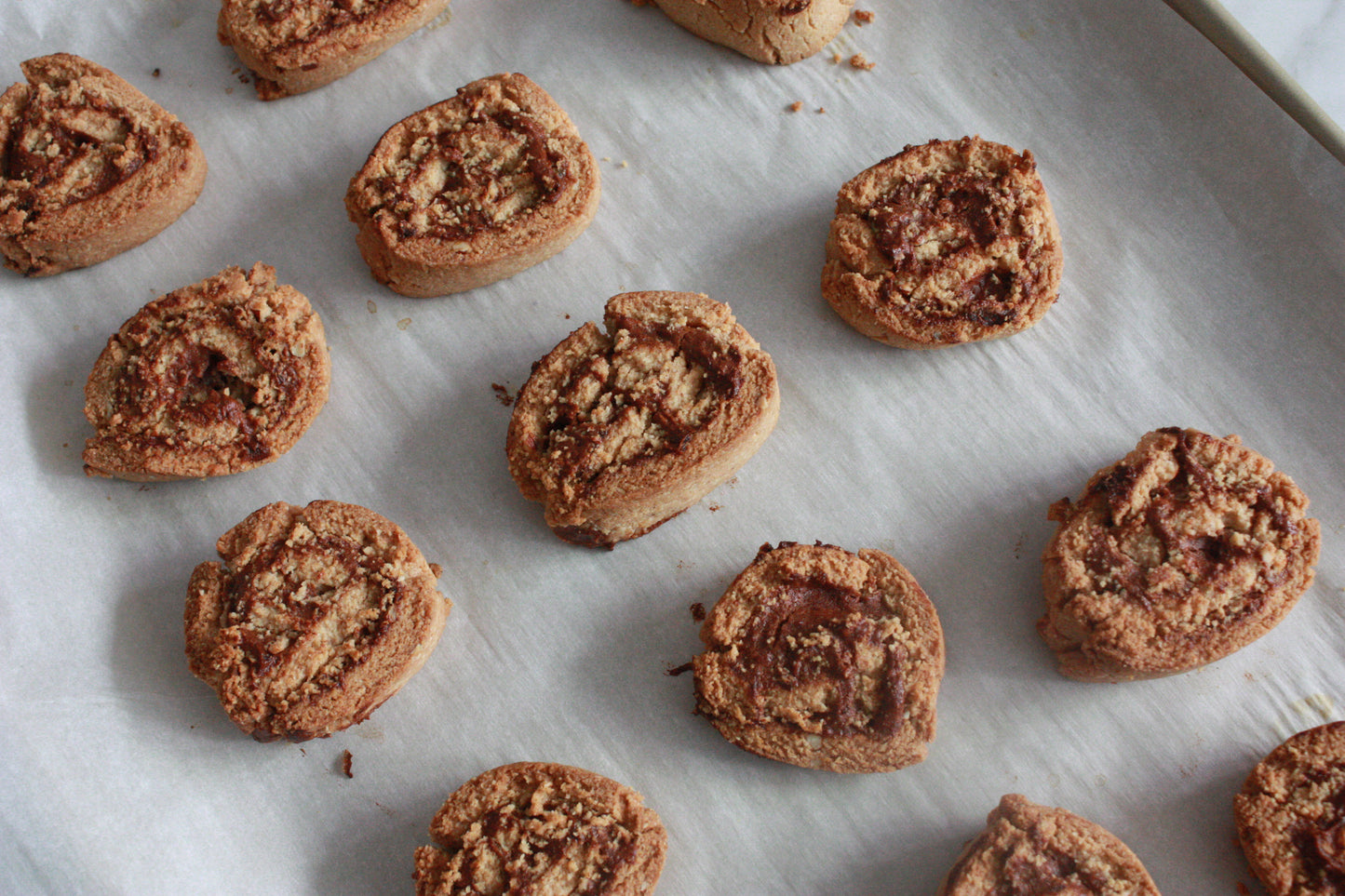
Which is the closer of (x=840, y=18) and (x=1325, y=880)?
(x=1325, y=880)

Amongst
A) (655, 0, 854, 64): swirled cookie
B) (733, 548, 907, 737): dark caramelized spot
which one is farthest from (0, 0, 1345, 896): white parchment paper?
(733, 548, 907, 737): dark caramelized spot

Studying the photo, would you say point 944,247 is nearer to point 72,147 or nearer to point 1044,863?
point 1044,863

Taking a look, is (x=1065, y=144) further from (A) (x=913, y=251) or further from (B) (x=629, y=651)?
(B) (x=629, y=651)

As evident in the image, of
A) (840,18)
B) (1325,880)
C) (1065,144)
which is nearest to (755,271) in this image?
(840,18)

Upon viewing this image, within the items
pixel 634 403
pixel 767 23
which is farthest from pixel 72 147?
pixel 767 23

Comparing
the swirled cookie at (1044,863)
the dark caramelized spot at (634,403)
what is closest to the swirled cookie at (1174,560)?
the swirled cookie at (1044,863)

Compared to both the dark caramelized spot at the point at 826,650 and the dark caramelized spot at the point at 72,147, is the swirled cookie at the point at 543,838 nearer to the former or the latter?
the dark caramelized spot at the point at 826,650

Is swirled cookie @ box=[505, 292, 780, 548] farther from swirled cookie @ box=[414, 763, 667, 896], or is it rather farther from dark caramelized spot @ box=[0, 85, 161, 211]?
dark caramelized spot @ box=[0, 85, 161, 211]
